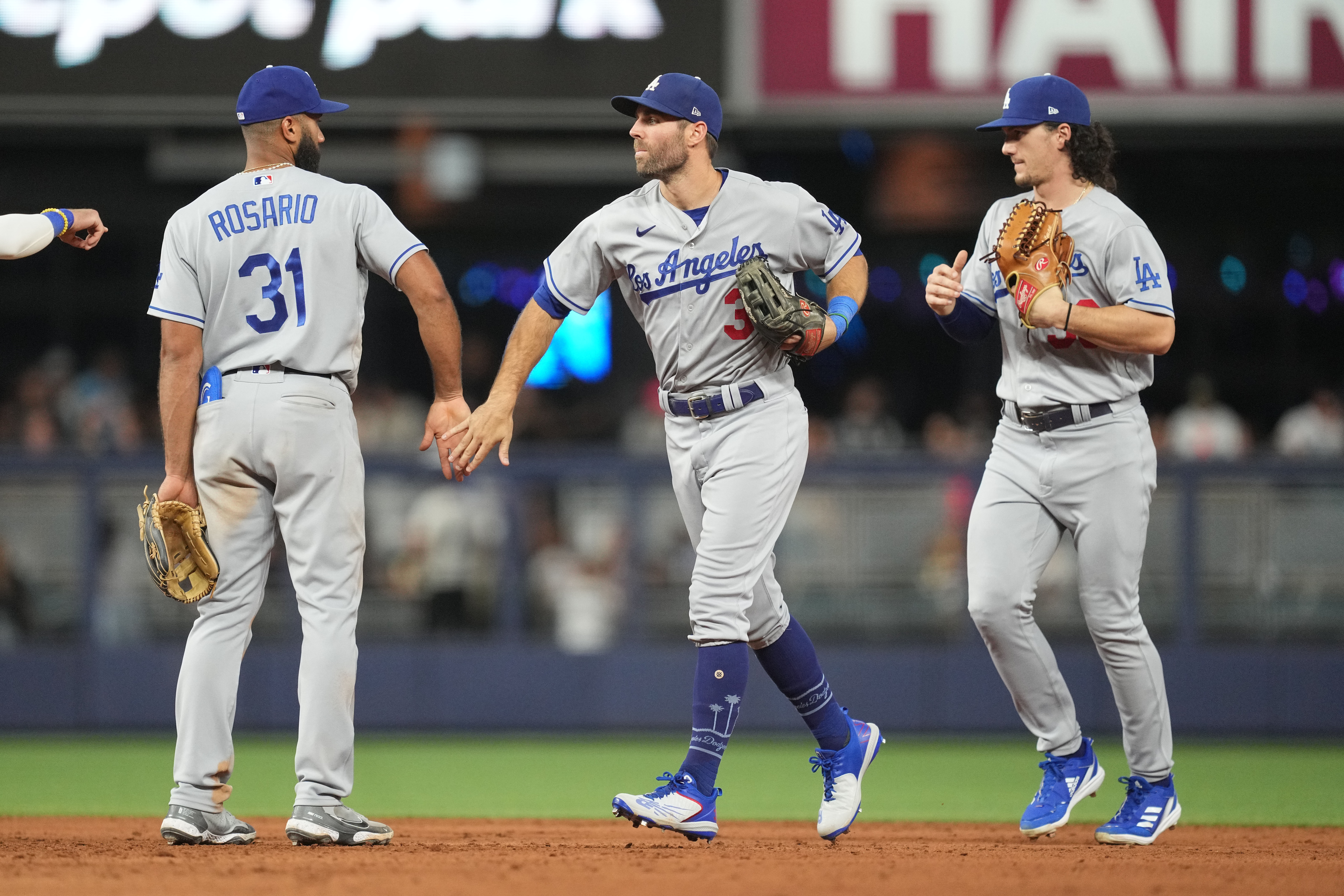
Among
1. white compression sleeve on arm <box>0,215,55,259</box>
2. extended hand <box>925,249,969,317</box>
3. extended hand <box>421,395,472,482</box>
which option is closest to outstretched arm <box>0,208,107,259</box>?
white compression sleeve on arm <box>0,215,55,259</box>

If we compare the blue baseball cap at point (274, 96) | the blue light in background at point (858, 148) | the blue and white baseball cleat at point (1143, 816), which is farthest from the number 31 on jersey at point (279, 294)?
the blue light in background at point (858, 148)

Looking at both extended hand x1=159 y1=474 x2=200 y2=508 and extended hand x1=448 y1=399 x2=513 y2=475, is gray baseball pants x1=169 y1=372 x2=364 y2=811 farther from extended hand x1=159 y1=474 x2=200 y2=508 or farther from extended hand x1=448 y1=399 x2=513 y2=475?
extended hand x1=448 y1=399 x2=513 y2=475

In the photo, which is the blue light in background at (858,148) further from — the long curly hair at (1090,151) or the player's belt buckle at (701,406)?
the player's belt buckle at (701,406)

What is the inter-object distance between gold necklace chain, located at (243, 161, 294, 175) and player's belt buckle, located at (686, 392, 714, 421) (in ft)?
4.24

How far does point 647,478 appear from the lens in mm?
9438

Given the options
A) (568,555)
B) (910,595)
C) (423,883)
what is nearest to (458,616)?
(568,555)

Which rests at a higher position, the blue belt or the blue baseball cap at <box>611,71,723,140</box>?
the blue baseball cap at <box>611,71,723,140</box>

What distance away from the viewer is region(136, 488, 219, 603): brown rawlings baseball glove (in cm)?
424

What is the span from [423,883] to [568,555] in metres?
6.02

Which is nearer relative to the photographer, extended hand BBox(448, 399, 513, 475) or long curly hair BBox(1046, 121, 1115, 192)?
extended hand BBox(448, 399, 513, 475)

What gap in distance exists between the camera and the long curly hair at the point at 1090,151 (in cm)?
469

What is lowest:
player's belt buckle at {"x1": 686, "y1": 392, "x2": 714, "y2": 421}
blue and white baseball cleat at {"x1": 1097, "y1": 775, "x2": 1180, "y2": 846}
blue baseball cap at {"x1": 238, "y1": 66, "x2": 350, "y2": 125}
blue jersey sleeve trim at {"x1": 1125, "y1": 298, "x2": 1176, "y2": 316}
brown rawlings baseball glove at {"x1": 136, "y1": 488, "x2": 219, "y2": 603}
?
blue and white baseball cleat at {"x1": 1097, "y1": 775, "x2": 1180, "y2": 846}

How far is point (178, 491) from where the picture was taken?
4297mm

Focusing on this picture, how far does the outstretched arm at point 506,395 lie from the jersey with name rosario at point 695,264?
6 cm
